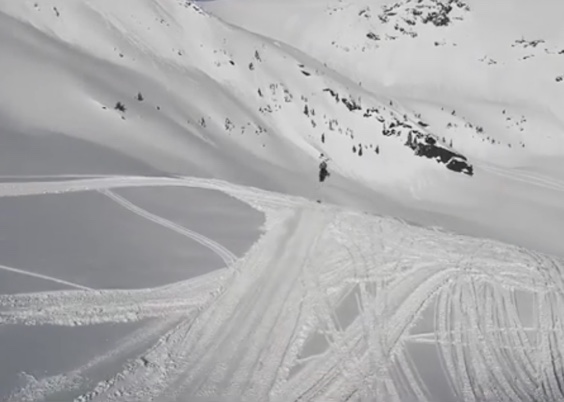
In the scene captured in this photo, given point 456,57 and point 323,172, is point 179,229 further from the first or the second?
point 456,57

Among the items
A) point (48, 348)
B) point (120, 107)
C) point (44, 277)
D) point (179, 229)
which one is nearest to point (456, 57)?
point (120, 107)

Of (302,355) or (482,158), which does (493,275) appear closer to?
(302,355)

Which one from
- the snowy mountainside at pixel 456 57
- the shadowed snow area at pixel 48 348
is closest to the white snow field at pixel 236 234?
the shadowed snow area at pixel 48 348

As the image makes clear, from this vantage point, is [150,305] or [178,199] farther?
[178,199]

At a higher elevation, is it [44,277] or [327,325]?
[327,325]

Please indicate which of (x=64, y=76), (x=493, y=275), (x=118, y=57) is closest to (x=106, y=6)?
(x=118, y=57)

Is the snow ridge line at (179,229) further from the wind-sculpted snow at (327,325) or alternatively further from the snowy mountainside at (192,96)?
the snowy mountainside at (192,96)
